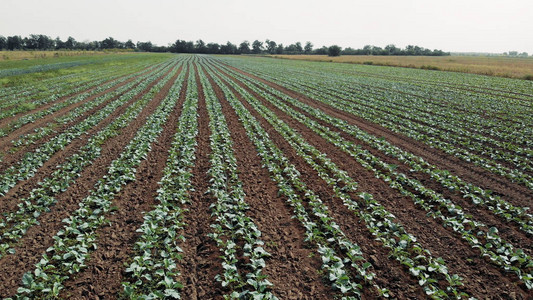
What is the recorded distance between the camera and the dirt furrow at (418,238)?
17.3ft

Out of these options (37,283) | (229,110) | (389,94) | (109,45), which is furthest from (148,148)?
(109,45)

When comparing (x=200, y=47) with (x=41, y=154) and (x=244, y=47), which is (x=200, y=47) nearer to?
(x=244, y=47)

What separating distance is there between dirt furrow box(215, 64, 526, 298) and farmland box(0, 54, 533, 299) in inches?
1.3

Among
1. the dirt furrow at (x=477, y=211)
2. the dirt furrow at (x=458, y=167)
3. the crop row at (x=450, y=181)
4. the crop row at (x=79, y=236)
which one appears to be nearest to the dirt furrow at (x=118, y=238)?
the crop row at (x=79, y=236)

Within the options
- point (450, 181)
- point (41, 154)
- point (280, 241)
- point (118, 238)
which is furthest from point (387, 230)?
point (41, 154)

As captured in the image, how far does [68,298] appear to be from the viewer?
15.3 ft

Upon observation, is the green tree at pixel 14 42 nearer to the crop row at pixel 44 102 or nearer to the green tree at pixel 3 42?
the green tree at pixel 3 42

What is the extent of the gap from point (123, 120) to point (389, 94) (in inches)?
908

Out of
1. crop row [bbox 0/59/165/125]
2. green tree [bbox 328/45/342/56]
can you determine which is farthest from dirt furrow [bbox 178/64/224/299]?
green tree [bbox 328/45/342/56]

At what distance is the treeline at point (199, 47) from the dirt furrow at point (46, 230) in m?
132

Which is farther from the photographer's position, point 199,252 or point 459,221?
point 459,221

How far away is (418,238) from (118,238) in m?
6.82

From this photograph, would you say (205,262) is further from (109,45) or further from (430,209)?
(109,45)

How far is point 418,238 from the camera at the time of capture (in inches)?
257
